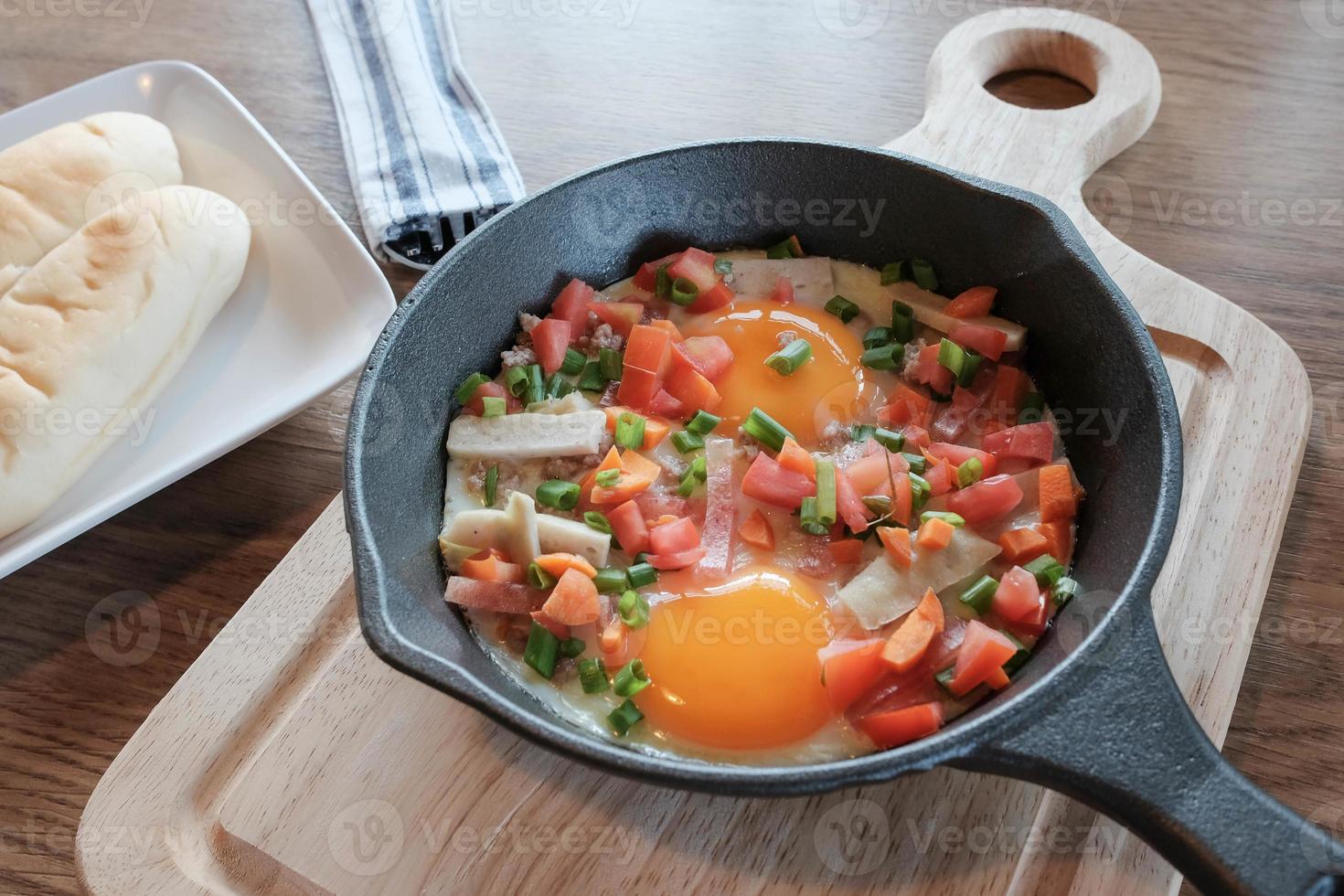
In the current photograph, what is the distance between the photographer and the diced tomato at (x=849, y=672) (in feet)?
6.40

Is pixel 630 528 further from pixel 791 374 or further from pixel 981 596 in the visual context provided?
pixel 981 596

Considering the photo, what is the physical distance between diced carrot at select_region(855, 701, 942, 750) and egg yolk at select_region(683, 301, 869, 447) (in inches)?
29.1

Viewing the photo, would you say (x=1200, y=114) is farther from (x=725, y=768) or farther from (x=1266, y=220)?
(x=725, y=768)

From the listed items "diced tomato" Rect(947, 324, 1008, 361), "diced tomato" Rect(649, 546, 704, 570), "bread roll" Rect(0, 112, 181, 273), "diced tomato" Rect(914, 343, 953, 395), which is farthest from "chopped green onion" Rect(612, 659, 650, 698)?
"bread roll" Rect(0, 112, 181, 273)

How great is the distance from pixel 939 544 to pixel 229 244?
205 centimetres

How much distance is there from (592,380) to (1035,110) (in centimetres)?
170

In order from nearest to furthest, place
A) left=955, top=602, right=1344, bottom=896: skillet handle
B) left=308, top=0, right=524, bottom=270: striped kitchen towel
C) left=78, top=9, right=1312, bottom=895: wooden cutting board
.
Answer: left=955, top=602, right=1344, bottom=896: skillet handle, left=78, top=9, right=1312, bottom=895: wooden cutting board, left=308, top=0, right=524, bottom=270: striped kitchen towel

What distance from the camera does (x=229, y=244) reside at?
9.11ft

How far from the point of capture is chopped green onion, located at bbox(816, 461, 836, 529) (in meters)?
2.18

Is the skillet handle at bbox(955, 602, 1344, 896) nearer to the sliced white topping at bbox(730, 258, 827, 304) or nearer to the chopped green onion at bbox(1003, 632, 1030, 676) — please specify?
the chopped green onion at bbox(1003, 632, 1030, 676)

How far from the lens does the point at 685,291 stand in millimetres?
2605

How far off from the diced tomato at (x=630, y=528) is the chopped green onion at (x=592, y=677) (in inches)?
11.1

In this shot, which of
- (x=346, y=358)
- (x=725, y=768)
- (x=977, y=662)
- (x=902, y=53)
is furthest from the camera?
(x=902, y=53)

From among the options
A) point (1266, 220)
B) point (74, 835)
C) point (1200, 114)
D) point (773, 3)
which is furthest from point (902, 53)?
point (74, 835)
